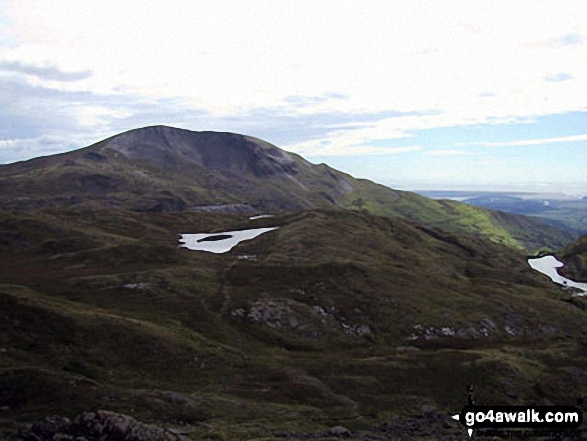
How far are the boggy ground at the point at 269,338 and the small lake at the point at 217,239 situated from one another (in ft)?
28.9

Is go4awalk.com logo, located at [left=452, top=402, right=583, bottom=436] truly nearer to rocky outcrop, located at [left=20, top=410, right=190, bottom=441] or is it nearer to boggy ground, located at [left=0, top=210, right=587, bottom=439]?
boggy ground, located at [left=0, top=210, right=587, bottom=439]

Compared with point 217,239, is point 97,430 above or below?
below

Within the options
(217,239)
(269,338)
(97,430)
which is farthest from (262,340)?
(217,239)

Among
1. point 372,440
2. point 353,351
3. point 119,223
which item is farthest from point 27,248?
point 372,440

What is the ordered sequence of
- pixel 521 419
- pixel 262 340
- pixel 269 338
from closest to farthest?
pixel 521 419
pixel 262 340
pixel 269 338

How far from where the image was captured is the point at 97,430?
131 feet

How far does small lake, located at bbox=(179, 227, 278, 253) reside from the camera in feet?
506

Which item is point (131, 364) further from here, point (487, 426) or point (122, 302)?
point (487, 426)

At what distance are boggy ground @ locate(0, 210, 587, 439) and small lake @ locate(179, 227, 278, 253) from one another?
347 inches

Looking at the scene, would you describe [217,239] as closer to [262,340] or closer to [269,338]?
[269,338]

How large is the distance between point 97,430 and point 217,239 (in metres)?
130

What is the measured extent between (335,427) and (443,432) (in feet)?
36.7

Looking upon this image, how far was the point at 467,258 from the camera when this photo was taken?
183 m

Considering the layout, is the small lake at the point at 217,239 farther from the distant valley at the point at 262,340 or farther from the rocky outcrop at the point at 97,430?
the rocky outcrop at the point at 97,430
